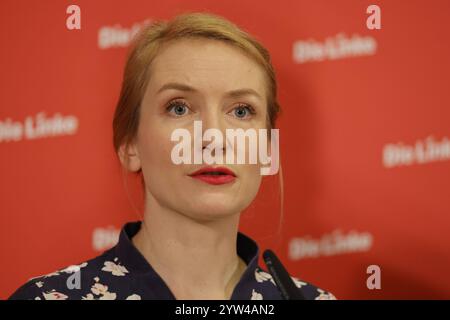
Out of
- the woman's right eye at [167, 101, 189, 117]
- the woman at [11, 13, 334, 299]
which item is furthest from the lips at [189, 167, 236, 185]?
the woman's right eye at [167, 101, 189, 117]

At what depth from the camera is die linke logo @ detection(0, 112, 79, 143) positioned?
1.38 meters

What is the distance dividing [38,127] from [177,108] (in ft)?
1.35

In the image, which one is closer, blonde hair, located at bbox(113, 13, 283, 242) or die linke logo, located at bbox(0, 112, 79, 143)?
blonde hair, located at bbox(113, 13, 283, 242)

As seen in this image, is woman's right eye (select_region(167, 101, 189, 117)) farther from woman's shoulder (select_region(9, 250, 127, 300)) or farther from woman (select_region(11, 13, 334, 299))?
woman's shoulder (select_region(9, 250, 127, 300))

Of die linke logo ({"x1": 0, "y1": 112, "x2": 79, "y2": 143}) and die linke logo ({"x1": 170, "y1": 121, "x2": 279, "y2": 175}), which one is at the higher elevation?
die linke logo ({"x1": 0, "y1": 112, "x2": 79, "y2": 143})

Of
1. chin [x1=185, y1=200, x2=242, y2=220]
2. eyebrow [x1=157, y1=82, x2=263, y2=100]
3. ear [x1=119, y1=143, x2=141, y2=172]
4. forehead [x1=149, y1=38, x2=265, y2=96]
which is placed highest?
forehead [x1=149, y1=38, x2=265, y2=96]

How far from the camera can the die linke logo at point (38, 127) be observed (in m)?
1.38

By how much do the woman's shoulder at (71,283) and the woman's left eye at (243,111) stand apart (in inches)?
14.2

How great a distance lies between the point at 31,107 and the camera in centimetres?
138

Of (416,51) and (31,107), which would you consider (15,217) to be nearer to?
(31,107)

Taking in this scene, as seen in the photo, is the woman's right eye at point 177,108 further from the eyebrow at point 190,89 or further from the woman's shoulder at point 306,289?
the woman's shoulder at point 306,289

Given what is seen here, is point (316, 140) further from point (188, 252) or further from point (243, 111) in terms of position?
point (188, 252)
